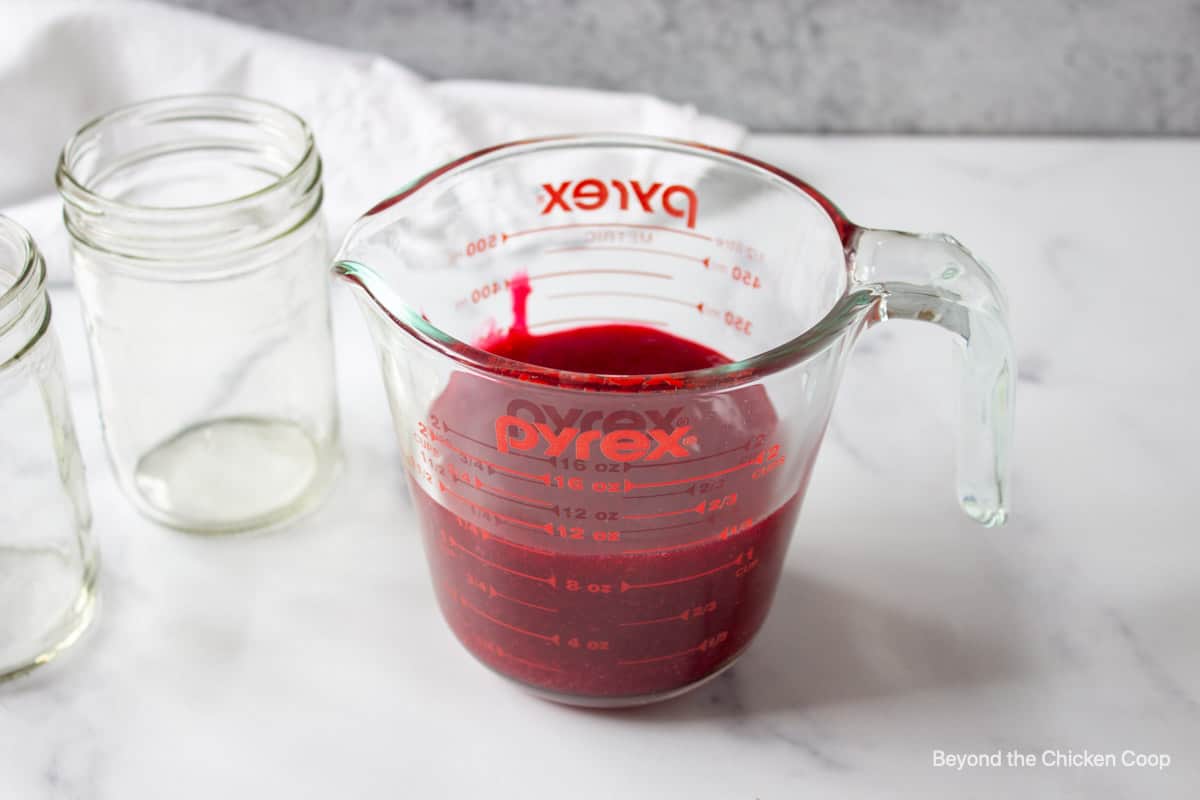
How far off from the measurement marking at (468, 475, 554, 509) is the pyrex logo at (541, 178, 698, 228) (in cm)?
22

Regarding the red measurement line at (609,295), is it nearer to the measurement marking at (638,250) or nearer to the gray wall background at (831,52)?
the measurement marking at (638,250)

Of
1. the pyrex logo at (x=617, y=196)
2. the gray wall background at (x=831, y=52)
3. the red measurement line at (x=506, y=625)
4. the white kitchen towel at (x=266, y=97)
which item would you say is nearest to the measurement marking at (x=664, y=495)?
the red measurement line at (x=506, y=625)

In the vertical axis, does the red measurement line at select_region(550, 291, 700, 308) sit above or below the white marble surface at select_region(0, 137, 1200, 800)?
above

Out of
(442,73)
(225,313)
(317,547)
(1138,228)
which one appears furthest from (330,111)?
(1138,228)

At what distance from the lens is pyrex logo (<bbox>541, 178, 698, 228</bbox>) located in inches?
33.7

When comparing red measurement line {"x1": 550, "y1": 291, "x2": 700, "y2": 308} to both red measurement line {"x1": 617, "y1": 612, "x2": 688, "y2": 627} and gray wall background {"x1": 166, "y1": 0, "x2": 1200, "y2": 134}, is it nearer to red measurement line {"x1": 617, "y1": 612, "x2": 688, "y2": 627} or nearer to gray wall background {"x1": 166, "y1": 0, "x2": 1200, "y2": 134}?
red measurement line {"x1": 617, "y1": 612, "x2": 688, "y2": 627}

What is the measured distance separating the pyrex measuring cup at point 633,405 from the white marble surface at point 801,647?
6 cm

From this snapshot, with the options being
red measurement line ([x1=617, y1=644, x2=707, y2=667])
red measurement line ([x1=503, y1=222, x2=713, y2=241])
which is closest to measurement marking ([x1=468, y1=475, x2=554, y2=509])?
red measurement line ([x1=617, y1=644, x2=707, y2=667])

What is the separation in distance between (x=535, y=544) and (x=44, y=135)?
82cm

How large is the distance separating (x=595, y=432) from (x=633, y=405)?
1.2 inches

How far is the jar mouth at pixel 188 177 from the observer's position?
0.88 m

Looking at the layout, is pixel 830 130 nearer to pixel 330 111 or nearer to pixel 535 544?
pixel 330 111

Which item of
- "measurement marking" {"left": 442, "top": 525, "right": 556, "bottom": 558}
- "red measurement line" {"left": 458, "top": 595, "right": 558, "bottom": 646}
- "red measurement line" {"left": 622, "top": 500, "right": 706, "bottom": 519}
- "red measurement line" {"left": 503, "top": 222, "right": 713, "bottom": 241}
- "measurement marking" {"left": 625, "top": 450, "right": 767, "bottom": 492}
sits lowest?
"red measurement line" {"left": 458, "top": 595, "right": 558, "bottom": 646}

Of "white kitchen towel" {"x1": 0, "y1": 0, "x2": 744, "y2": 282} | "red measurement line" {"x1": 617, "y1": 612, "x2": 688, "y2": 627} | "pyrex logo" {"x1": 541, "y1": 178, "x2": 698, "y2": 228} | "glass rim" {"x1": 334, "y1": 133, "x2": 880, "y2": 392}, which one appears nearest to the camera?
"glass rim" {"x1": 334, "y1": 133, "x2": 880, "y2": 392}
